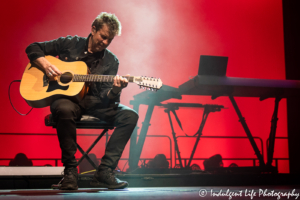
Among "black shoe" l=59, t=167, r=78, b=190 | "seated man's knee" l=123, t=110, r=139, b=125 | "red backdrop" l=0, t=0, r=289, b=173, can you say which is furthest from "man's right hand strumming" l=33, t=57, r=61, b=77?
"red backdrop" l=0, t=0, r=289, b=173

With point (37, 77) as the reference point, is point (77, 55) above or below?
above

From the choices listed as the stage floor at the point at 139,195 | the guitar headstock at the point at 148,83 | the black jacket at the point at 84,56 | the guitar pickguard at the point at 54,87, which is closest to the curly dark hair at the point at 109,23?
the black jacket at the point at 84,56

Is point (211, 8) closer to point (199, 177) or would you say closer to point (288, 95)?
point (288, 95)

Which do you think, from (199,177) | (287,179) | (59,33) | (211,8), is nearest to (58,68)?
(199,177)

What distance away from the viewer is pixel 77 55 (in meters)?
2.07

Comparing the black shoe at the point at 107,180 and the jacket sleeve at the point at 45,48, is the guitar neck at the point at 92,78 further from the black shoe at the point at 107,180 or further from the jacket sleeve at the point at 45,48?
the black shoe at the point at 107,180

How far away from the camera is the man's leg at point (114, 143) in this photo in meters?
1.76

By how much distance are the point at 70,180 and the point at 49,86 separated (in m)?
0.70

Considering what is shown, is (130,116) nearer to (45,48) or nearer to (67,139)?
(67,139)

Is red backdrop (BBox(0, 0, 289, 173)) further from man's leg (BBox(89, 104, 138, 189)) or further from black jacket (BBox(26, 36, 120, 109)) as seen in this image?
man's leg (BBox(89, 104, 138, 189))

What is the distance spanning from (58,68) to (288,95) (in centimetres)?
234

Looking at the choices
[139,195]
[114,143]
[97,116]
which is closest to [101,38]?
[97,116]

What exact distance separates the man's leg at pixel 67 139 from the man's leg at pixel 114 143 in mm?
185

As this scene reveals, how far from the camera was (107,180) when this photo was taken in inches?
68.7
